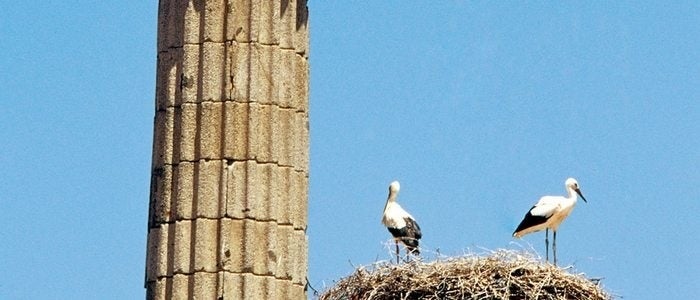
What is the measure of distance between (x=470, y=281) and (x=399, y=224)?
3400mm

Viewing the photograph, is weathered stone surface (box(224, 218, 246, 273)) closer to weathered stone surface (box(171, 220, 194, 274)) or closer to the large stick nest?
weathered stone surface (box(171, 220, 194, 274))

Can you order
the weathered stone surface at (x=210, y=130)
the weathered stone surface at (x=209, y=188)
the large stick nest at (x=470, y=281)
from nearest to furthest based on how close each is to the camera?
the weathered stone surface at (x=209, y=188), the weathered stone surface at (x=210, y=130), the large stick nest at (x=470, y=281)

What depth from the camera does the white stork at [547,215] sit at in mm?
26391

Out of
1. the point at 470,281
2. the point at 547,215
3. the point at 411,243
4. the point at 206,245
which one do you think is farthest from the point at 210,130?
the point at 547,215

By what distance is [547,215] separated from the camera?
86.8 ft

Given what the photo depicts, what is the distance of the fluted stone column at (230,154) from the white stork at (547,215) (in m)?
5.36

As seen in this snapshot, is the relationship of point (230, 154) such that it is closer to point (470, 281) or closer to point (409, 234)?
point (470, 281)

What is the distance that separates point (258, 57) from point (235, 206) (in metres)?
1.44

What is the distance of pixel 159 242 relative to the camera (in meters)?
21.0

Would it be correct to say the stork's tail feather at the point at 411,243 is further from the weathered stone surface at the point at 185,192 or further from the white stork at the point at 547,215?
Answer: the weathered stone surface at the point at 185,192

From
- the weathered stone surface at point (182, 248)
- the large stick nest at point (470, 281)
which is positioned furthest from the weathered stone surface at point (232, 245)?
the large stick nest at point (470, 281)

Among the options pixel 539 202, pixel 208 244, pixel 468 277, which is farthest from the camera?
pixel 539 202

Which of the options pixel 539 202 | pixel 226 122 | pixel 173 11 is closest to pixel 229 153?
pixel 226 122

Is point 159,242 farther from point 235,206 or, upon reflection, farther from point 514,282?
point 514,282
